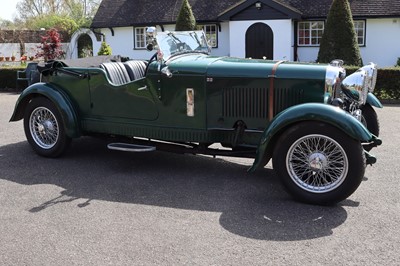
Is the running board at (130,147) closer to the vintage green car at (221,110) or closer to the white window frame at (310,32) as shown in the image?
the vintage green car at (221,110)

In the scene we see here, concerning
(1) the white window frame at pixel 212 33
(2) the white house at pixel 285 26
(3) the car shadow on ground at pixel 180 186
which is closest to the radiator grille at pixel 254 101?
(3) the car shadow on ground at pixel 180 186

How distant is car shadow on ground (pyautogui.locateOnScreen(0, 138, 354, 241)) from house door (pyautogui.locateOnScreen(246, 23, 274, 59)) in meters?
14.6

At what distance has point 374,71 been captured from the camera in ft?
19.7

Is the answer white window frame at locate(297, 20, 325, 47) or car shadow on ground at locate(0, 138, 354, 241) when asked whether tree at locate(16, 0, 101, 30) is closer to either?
white window frame at locate(297, 20, 325, 47)

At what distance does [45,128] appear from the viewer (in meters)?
6.77

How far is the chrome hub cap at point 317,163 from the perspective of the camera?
4710 millimetres

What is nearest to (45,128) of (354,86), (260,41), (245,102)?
(245,102)

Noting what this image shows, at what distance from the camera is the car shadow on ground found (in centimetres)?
435

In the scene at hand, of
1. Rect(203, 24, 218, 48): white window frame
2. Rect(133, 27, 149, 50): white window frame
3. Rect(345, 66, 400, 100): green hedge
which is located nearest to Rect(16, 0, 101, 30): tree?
Rect(133, 27, 149, 50): white window frame

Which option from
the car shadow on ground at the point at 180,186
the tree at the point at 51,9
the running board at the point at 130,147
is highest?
the tree at the point at 51,9

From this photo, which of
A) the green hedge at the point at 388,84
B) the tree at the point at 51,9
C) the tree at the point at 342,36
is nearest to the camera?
the green hedge at the point at 388,84

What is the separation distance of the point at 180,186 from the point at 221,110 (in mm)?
1026

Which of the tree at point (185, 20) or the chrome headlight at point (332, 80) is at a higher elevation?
the tree at point (185, 20)

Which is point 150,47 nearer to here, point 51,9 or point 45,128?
point 45,128
